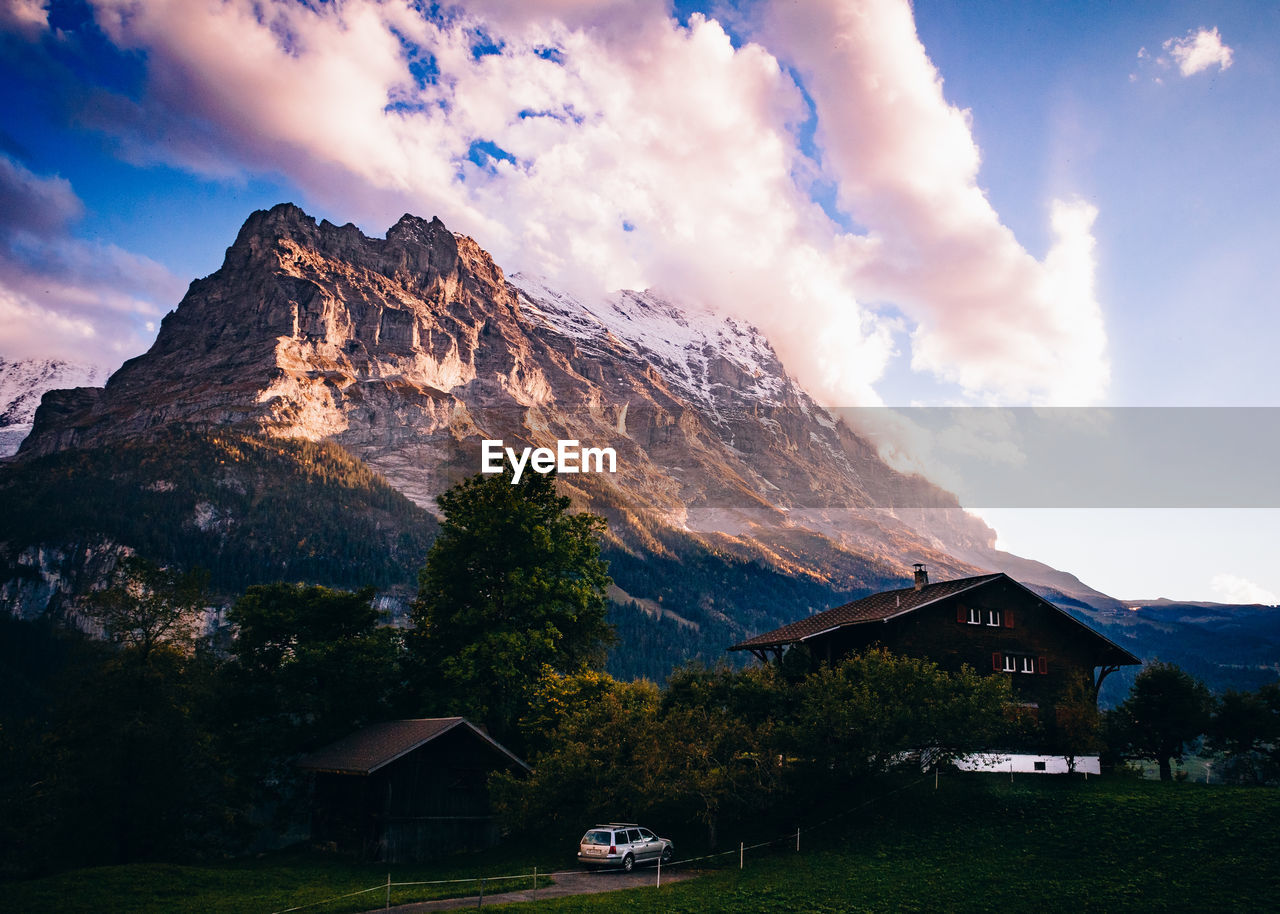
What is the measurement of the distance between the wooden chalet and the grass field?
9523 millimetres

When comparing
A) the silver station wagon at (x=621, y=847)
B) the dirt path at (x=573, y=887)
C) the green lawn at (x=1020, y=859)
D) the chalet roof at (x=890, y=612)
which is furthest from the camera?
the chalet roof at (x=890, y=612)

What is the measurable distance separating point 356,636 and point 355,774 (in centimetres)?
1328

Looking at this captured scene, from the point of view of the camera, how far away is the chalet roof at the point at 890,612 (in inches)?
1647

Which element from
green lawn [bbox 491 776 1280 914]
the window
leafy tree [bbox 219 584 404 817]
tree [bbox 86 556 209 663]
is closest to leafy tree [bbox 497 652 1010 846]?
green lawn [bbox 491 776 1280 914]

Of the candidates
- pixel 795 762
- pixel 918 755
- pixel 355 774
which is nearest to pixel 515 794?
pixel 355 774

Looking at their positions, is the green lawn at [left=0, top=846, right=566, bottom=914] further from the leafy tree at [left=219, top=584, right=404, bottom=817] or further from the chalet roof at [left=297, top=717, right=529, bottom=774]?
the leafy tree at [left=219, top=584, right=404, bottom=817]

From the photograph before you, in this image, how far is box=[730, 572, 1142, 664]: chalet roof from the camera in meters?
41.8

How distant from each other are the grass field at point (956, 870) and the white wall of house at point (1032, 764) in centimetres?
361

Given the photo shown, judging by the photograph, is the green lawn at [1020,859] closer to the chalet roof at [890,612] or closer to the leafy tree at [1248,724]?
the chalet roof at [890,612]

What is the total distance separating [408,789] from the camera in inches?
1474

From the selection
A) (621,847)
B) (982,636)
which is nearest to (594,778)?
(621,847)

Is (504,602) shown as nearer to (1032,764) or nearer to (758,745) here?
(758,745)

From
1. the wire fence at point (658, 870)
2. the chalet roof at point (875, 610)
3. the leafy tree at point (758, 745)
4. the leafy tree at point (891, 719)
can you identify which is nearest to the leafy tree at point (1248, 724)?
the chalet roof at point (875, 610)

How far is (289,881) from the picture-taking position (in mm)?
29547
